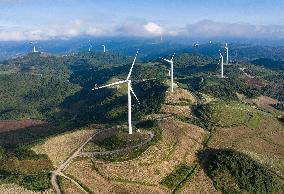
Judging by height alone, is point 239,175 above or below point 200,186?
above

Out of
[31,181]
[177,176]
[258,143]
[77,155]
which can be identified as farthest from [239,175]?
[31,181]

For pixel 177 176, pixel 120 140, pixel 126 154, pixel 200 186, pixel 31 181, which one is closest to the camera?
pixel 31 181

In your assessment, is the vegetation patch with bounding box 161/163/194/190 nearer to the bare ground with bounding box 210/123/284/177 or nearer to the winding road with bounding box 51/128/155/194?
the winding road with bounding box 51/128/155/194

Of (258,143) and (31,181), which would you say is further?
(258,143)

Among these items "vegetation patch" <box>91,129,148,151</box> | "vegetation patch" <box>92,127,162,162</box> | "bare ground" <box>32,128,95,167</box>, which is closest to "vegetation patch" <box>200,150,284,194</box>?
"vegetation patch" <box>92,127,162,162</box>

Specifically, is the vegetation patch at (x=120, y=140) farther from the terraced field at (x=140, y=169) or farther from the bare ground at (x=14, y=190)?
the bare ground at (x=14, y=190)

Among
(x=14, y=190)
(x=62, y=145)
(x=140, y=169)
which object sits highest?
(x=14, y=190)

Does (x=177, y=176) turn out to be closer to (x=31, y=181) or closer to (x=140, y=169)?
(x=140, y=169)

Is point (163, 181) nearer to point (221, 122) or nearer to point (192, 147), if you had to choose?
point (192, 147)

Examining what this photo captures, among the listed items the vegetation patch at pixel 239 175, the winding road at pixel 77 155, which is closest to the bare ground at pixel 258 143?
the vegetation patch at pixel 239 175

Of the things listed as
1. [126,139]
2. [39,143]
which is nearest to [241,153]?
[126,139]

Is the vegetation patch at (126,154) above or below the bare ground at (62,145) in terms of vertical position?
above

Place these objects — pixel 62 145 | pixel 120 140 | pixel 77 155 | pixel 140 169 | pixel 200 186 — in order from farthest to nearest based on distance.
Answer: pixel 62 145 → pixel 120 140 → pixel 77 155 → pixel 140 169 → pixel 200 186
